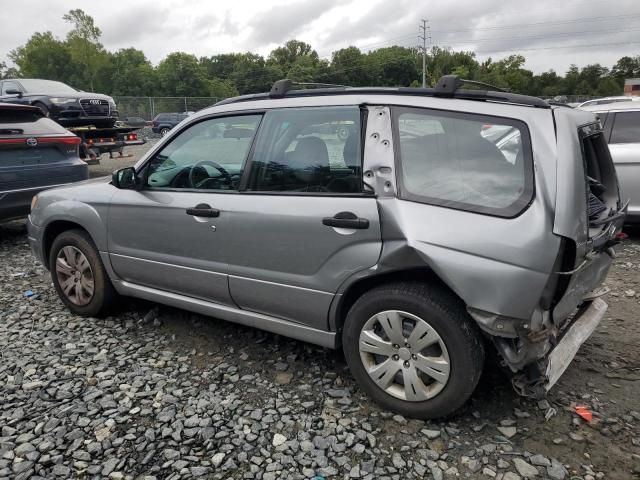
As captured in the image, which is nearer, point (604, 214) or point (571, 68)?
point (604, 214)

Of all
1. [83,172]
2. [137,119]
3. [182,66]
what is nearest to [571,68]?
[182,66]

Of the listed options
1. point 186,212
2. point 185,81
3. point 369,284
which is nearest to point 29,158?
point 186,212

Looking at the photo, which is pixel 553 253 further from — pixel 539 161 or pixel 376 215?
pixel 376 215

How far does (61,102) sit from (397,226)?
40.5ft

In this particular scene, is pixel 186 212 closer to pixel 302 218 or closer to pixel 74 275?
pixel 302 218

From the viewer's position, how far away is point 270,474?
2.42 metres

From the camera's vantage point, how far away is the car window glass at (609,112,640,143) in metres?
6.08

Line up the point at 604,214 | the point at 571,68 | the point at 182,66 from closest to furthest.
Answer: the point at 604,214
the point at 182,66
the point at 571,68

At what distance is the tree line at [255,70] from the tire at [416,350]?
46.0 meters

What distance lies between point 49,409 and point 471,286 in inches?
99.3

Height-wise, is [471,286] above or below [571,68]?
below

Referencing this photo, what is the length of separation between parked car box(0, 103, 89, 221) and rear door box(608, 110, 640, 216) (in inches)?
276

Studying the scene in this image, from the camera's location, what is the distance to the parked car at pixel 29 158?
239 inches

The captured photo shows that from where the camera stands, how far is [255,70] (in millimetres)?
86312
